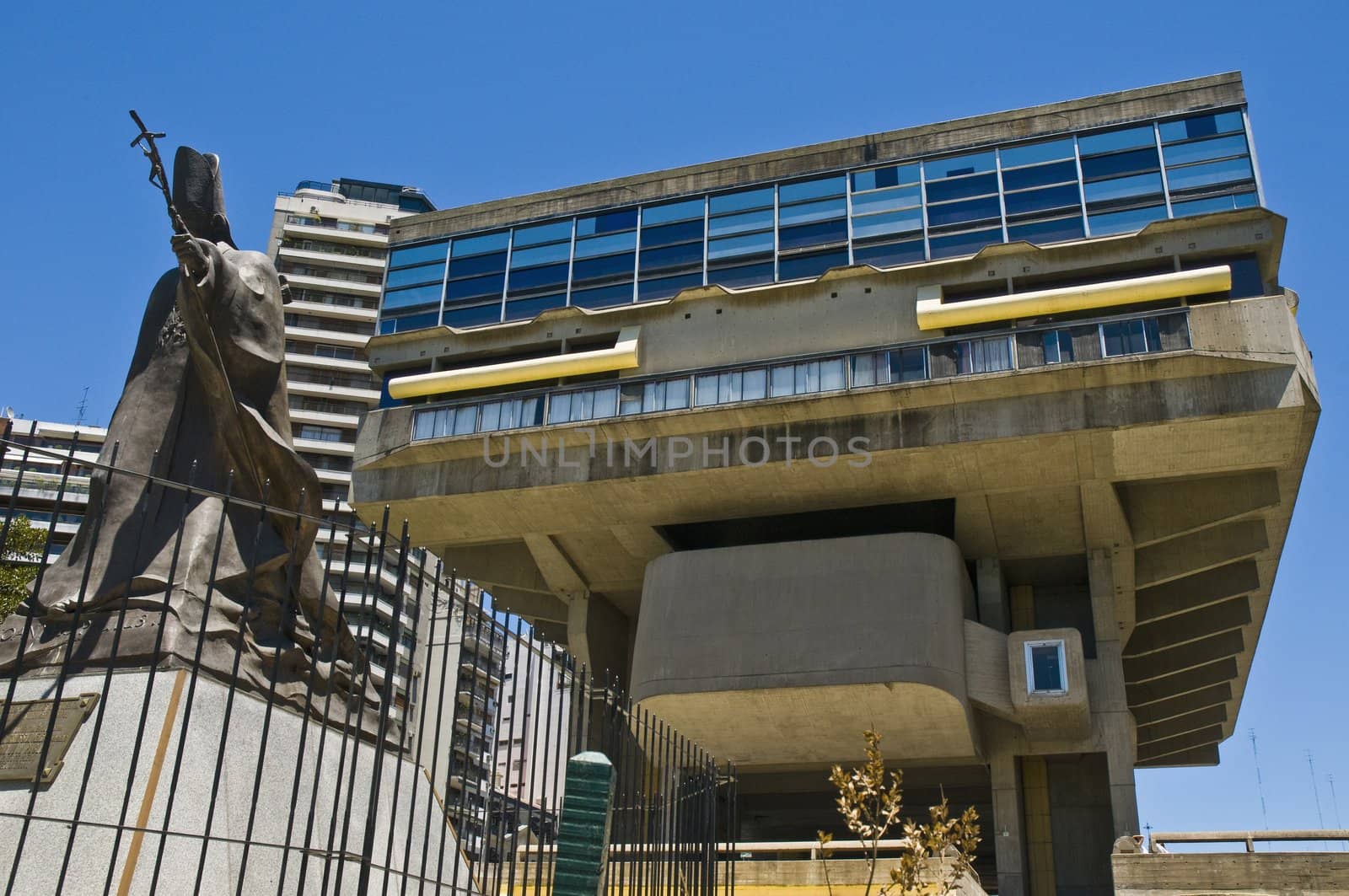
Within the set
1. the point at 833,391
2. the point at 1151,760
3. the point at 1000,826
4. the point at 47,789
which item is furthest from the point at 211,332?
the point at 1151,760

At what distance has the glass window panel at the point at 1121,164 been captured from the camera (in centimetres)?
3080

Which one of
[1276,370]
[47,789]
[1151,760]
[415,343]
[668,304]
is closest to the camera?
[47,789]

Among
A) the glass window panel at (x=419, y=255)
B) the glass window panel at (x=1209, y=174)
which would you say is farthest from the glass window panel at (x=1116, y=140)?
the glass window panel at (x=419, y=255)

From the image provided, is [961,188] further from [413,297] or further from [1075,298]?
[413,297]

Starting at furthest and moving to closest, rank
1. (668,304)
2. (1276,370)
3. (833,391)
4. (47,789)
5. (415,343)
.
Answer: (415,343), (668,304), (833,391), (1276,370), (47,789)

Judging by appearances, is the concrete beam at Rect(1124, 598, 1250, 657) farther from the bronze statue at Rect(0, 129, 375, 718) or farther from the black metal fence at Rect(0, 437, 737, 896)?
the bronze statue at Rect(0, 129, 375, 718)

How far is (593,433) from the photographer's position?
3119 cm

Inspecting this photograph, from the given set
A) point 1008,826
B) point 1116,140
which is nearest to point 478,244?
point 1116,140

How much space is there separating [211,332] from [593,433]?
2218cm

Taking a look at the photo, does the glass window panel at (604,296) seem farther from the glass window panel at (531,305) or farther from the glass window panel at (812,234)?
the glass window panel at (812,234)

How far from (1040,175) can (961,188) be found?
6.66 feet

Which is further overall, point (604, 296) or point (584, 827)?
point (604, 296)

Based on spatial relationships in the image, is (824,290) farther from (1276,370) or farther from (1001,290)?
(1276,370)

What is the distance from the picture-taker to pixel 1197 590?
34.7 meters
